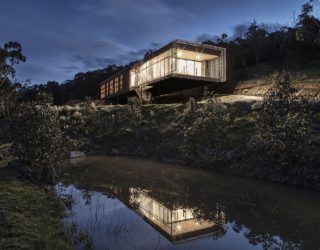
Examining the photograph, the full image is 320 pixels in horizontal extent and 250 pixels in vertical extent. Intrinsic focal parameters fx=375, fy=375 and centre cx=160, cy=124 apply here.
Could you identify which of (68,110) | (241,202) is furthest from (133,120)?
(241,202)

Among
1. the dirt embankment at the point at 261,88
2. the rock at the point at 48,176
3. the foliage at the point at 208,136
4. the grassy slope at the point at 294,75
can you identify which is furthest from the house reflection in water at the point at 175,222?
the dirt embankment at the point at 261,88

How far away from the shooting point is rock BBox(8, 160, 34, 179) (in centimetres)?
1524

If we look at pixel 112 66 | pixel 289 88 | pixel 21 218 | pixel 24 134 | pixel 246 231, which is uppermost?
pixel 112 66

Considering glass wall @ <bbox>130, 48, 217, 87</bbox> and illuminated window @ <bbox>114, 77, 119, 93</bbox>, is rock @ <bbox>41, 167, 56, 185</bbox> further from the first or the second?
illuminated window @ <bbox>114, 77, 119, 93</bbox>

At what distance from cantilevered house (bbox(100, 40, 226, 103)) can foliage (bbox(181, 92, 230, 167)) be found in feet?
39.8

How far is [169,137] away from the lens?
94.6ft

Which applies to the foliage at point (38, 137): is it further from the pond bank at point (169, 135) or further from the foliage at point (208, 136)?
the foliage at point (208, 136)

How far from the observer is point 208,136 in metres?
23.9

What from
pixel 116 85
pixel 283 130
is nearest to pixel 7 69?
pixel 116 85

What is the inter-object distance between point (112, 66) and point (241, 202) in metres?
89.5

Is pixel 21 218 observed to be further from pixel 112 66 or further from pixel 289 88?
pixel 112 66

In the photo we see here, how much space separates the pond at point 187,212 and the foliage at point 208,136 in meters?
3.00

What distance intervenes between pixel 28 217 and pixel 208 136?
15.9 meters

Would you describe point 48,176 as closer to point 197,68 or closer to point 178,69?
point 178,69
